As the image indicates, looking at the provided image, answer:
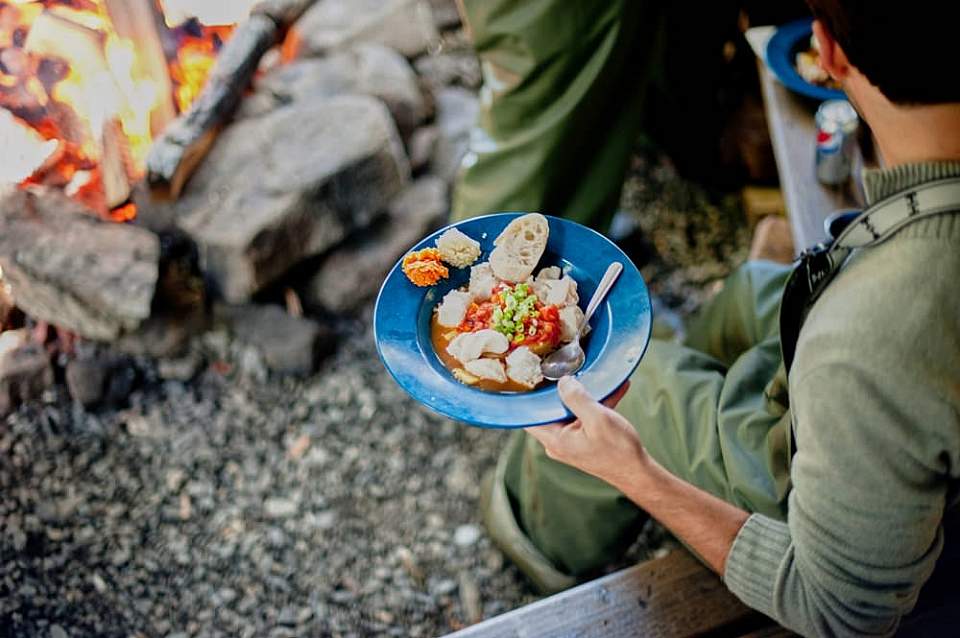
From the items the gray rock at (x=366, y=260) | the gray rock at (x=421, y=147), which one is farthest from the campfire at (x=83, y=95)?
the gray rock at (x=421, y=147)

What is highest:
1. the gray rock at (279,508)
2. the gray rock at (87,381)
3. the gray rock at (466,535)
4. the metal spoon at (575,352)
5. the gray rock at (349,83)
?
the metal spoon at (575,352)

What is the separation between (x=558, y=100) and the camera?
8.67 feet

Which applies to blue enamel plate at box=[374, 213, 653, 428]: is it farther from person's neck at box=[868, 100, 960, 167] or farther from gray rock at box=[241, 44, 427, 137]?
gray rock at box=[241, 44, 427, 137]

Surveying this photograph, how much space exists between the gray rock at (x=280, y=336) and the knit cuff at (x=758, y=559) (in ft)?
5.83

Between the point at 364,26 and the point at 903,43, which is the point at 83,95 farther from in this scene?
the point at 903,43

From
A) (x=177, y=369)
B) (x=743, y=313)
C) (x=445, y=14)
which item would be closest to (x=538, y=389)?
(x=743, y=313)

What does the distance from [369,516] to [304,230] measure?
0.98 m

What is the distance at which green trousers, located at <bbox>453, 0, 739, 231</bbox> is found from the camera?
246 centimetres

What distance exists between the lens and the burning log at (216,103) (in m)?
2.90

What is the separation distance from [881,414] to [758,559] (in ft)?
1.36

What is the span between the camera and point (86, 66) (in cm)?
314

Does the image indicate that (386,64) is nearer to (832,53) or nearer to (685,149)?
(685,149)

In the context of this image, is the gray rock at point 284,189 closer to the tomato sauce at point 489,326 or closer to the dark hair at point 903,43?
the tomato sauce at point 489,326

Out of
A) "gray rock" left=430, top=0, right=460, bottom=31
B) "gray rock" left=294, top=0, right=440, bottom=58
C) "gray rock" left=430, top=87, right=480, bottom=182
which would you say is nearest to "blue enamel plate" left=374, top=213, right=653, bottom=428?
"gray rock" left=430, top=87, right=480, bottom=182
